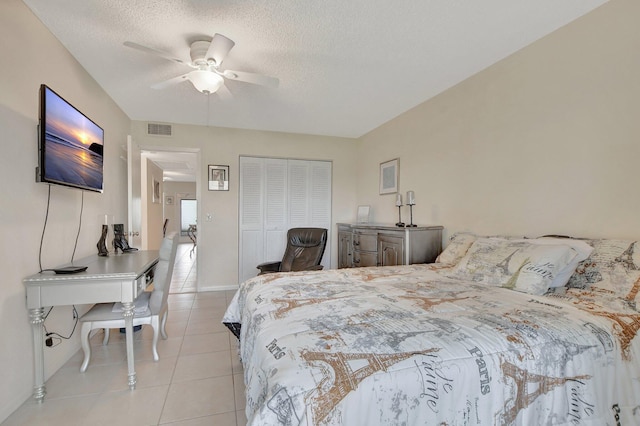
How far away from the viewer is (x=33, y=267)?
1.89 meters

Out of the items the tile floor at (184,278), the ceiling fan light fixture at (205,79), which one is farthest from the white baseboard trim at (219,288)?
the ceiling fan light fixture at (205,79)

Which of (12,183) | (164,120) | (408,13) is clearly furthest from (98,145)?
(408,13)

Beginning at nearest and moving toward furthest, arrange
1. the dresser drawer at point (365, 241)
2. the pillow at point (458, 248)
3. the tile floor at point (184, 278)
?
1. the pillow at point (458, 248)
2. the dresser drawer at point (365, 241)
3. the tile floor at point (184, 278)

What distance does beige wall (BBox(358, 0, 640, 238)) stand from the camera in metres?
1.76

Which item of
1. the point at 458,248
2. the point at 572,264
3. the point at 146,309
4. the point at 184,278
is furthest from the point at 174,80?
the point at 184,278

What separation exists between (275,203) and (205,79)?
2.62 metres

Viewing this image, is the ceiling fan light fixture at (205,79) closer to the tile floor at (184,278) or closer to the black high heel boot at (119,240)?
the black high heel boot at (119,240)

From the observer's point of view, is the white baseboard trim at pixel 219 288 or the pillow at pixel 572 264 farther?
the white baseboard trim at pixel 219 288

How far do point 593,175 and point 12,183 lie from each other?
355 centimetres

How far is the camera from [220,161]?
4.43m

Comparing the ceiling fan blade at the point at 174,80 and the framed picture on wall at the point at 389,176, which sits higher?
the ceiling fan blade at the point at 174,80

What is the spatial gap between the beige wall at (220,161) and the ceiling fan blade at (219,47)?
2399 millimetres

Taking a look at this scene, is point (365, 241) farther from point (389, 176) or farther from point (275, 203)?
point (275, 203)

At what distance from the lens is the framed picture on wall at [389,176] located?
3.94 metres
